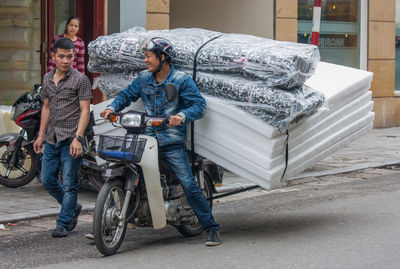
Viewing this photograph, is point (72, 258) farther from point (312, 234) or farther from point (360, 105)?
point (360, 105)

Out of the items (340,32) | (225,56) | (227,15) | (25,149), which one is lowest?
(25,149)

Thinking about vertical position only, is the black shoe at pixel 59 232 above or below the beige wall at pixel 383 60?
below

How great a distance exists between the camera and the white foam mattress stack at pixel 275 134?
20.7 feet

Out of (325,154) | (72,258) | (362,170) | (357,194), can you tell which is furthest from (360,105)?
(362,170)

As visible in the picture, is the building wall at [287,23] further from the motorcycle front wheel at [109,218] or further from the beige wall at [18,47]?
the motorcycle front wheel at [109,218]

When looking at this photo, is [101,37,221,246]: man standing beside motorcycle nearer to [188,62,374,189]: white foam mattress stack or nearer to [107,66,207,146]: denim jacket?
[107,66,207,146]: denim jacket

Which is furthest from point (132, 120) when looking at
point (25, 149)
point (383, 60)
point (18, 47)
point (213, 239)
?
point (383, 60)

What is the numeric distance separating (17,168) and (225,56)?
386cm

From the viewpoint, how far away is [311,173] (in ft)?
36.4

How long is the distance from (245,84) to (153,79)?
0.76m

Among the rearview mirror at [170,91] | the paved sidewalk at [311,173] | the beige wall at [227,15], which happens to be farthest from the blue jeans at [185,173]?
the beige wall at [227,15]

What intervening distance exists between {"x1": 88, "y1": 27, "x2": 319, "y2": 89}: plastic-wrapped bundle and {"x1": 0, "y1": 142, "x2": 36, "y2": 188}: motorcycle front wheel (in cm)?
242

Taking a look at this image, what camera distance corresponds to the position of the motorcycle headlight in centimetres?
605

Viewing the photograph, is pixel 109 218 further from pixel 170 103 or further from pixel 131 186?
pixel 170 103
